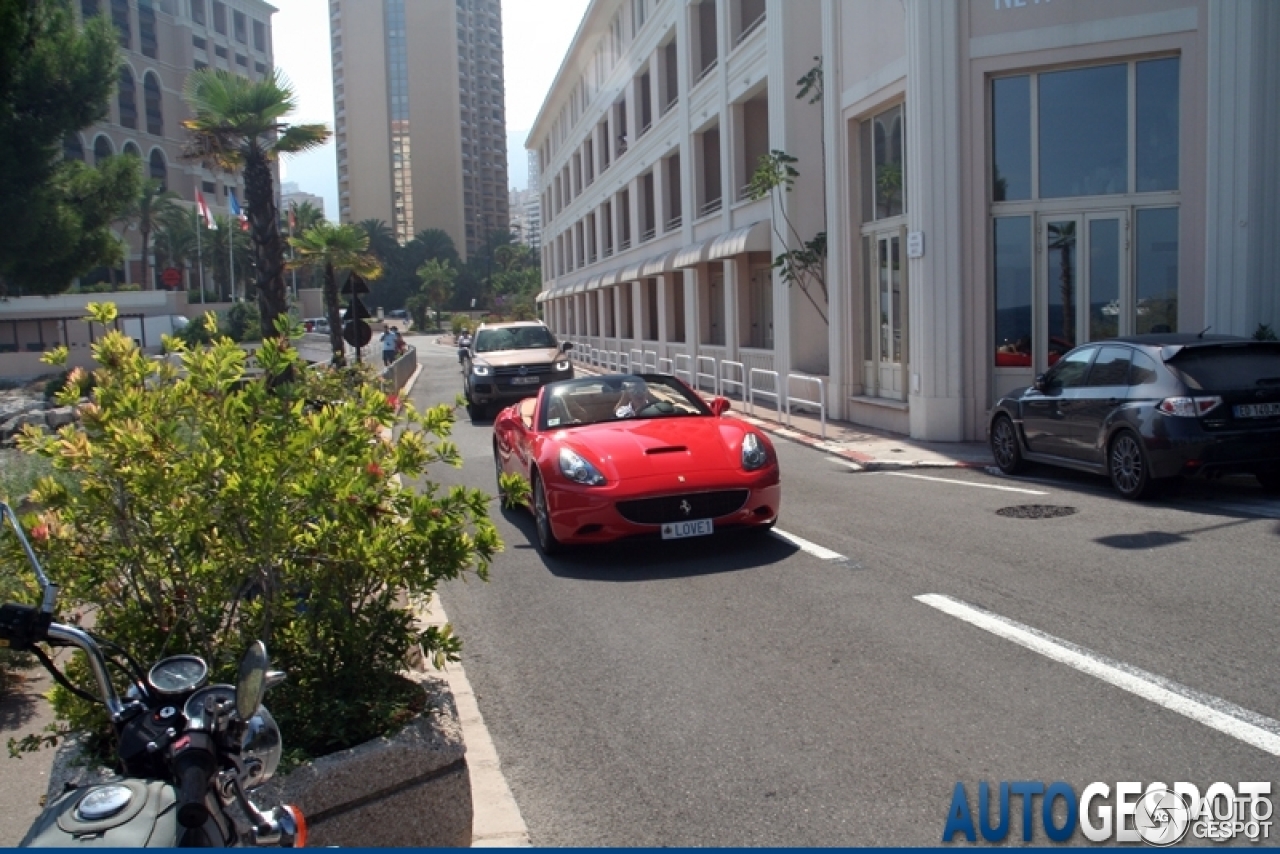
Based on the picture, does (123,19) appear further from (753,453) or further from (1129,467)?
(1129,467)

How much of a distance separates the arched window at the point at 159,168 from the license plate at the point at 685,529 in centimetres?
8211

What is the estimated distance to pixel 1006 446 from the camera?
13.4m

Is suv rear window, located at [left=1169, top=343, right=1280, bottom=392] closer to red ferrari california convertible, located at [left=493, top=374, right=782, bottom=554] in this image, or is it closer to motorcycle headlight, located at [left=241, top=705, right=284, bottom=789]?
red ferrari california convertible, located at [left=493, top=374, right=782, bottom=554]

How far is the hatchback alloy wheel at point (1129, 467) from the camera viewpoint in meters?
10.8

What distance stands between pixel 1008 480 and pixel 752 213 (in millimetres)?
13319

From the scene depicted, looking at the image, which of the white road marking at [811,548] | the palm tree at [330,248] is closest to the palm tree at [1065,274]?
the white road marking at [811,548]

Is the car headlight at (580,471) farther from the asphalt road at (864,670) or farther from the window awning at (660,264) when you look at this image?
the window awning at (660,264)

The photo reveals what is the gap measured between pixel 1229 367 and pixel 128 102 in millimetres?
81878

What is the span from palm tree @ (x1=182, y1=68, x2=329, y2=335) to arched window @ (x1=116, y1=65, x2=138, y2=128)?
5906 cm

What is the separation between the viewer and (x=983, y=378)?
16.3 metres

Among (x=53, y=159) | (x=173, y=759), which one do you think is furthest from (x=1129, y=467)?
(x=53, y=159)

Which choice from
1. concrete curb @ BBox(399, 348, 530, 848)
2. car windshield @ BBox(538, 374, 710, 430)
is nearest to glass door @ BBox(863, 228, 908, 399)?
car windshield @ BBox(538, 374, 710, 430)

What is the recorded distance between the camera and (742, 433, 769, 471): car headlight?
29.4 feet

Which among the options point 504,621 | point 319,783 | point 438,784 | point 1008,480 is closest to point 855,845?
point 438,784
